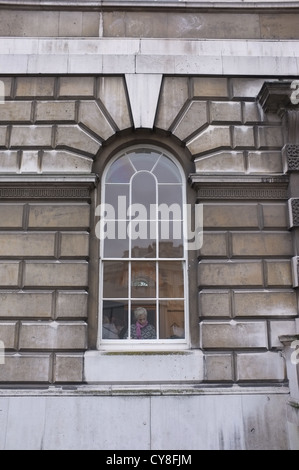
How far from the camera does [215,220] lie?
23.2ft

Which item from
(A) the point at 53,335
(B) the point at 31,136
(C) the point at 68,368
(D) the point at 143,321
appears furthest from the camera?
(B) the point at 31,136

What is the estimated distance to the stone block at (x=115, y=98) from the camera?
7.38 metres

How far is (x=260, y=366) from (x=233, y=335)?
1.91 feet

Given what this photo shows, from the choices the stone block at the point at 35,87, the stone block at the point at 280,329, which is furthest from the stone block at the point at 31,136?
the stone block at the point at 280,329

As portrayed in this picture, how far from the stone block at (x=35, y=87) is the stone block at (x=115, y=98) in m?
0.81

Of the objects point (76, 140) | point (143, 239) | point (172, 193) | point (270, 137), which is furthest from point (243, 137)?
point (76, 140)

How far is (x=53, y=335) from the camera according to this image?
261 inches

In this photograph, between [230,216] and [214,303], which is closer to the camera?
[214,303]

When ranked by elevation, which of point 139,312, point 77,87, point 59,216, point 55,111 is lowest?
point 139,312

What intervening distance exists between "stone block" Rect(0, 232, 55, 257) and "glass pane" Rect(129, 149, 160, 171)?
186 centimetres

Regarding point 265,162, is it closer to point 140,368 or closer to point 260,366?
point 260,366

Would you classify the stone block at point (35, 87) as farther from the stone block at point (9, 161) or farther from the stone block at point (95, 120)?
the stone block at point (9, 161)
